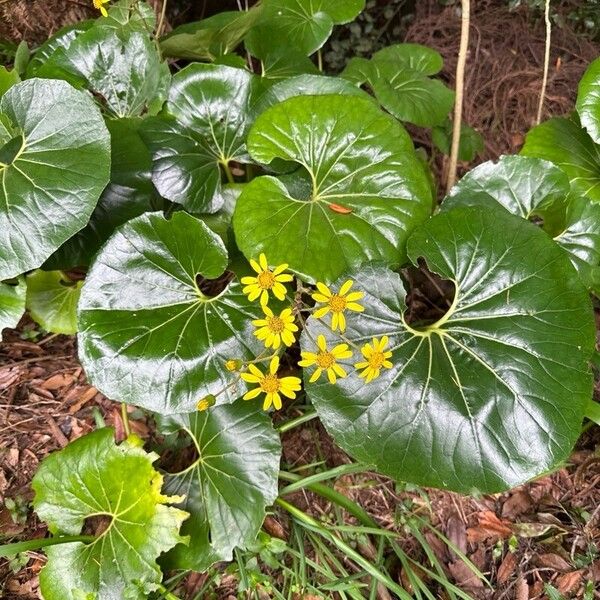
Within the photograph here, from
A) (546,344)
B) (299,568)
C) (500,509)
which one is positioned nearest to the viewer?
(546,344)

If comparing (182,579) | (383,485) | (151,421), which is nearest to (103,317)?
(151,421)

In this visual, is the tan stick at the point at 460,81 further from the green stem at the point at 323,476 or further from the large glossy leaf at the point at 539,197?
the green stem at the point at 323,476

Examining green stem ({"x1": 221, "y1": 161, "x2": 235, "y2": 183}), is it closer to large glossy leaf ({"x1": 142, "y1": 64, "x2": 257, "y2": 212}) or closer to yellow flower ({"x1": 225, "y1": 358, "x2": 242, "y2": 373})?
large glossy leaf ({"x1": 142, "y1": 64, "x2": 257, "y2": 212})

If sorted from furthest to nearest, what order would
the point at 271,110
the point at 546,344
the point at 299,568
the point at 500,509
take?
the point at 500,509, the point at 299,568, the point at 271,110, the point at 546,344

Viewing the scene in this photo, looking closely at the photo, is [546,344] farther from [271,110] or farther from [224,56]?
[224,56]

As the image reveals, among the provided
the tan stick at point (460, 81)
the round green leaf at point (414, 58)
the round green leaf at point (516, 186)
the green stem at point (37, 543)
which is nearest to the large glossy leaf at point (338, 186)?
the round green leaf at point (516, 186)

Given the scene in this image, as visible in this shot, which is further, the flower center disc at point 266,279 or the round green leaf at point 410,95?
the round green leaf at point 410,95

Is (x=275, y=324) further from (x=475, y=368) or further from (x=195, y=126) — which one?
(x=195, y=126)
